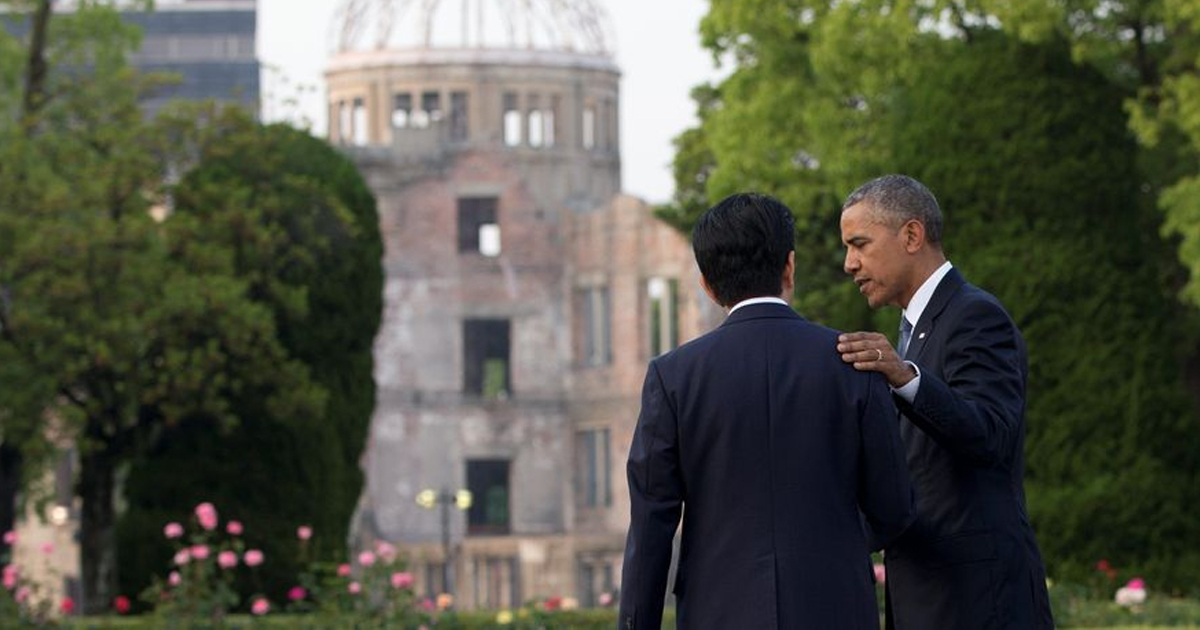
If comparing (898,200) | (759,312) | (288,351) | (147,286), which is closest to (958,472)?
(898,200)

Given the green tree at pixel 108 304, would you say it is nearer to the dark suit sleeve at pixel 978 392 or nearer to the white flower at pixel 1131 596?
the white flower at pixel 1131 596

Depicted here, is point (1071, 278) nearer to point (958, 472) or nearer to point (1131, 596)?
point (1131, 596)

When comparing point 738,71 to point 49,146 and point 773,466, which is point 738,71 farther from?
point 773,466

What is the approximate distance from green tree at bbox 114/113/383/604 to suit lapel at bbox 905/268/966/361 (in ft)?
71.6

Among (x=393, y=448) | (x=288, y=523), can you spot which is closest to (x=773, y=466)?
(x=288, y=523)

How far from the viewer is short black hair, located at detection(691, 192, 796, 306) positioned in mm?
6344

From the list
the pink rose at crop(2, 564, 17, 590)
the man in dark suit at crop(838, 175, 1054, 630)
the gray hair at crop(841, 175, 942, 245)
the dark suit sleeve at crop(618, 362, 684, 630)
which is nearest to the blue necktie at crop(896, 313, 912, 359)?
the man in dark suit at crop(838, 175, 1054, 630)

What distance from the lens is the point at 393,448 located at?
160ft

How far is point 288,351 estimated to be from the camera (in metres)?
31.2

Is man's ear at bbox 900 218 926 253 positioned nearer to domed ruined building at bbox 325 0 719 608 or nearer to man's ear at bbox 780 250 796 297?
man's ear at bbox 780 250 796 297

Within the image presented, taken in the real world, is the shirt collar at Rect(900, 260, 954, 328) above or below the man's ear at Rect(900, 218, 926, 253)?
below

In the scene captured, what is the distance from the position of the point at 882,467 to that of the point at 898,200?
87cm

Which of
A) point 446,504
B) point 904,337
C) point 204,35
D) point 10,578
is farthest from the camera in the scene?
point 204,35

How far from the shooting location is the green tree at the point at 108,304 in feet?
90.7
